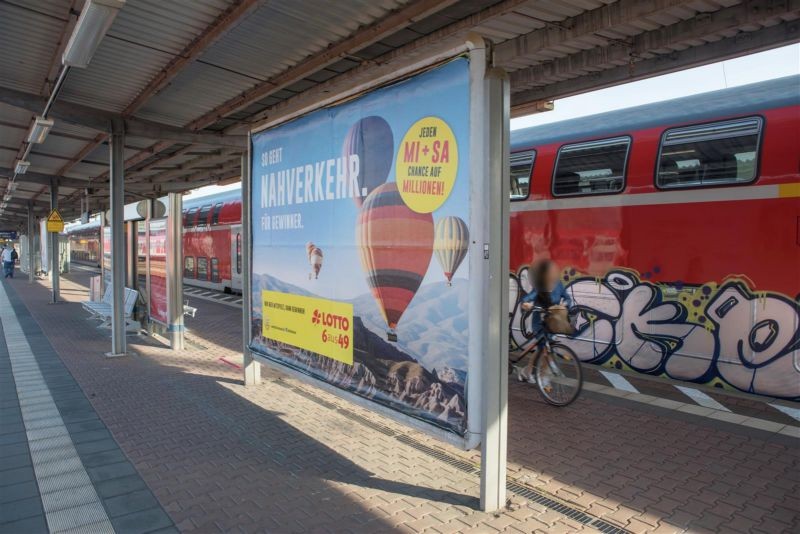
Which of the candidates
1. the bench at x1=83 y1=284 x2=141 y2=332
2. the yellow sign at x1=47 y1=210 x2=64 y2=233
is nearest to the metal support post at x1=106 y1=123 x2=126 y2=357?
the bench at x1=83 y1=284 x2=141 y2=332

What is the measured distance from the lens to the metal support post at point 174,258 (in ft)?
28.7

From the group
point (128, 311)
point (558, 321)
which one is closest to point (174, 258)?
point (128, 311)

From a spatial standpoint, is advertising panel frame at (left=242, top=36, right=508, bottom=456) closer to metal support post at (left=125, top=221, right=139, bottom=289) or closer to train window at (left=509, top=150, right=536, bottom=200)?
train window at (left=509, top=150, right=536, bottom=200)

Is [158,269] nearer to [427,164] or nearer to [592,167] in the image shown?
[427,164]

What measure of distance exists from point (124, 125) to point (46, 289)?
1632cm

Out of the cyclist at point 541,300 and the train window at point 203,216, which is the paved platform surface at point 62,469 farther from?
the train window at point 203,216

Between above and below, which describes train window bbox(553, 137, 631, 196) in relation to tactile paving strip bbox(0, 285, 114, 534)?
above

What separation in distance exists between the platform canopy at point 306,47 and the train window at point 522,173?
72 centimetres

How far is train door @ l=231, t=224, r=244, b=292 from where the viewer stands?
18125 mm

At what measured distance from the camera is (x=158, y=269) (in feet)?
31.6

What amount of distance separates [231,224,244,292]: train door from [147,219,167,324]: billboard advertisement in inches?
318

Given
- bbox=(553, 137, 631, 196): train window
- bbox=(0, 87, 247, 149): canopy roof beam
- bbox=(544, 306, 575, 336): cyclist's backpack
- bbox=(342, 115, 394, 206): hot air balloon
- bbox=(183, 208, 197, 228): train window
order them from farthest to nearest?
bbox=(183, 208, 197, 228): train window < bbox=(0, 87, 247, 149): canopy roof beam < bbox=(553, 137, 631, 196): train window < bbox=(544, 306, 575, 336): cyclist's backpack < bbox=(342, 115, 394, 206): hot air balloon

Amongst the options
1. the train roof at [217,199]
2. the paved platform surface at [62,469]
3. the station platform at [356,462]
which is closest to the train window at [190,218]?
the train roof at [217,199]

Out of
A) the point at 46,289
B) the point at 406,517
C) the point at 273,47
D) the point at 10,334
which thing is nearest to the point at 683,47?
the point at 273,47
